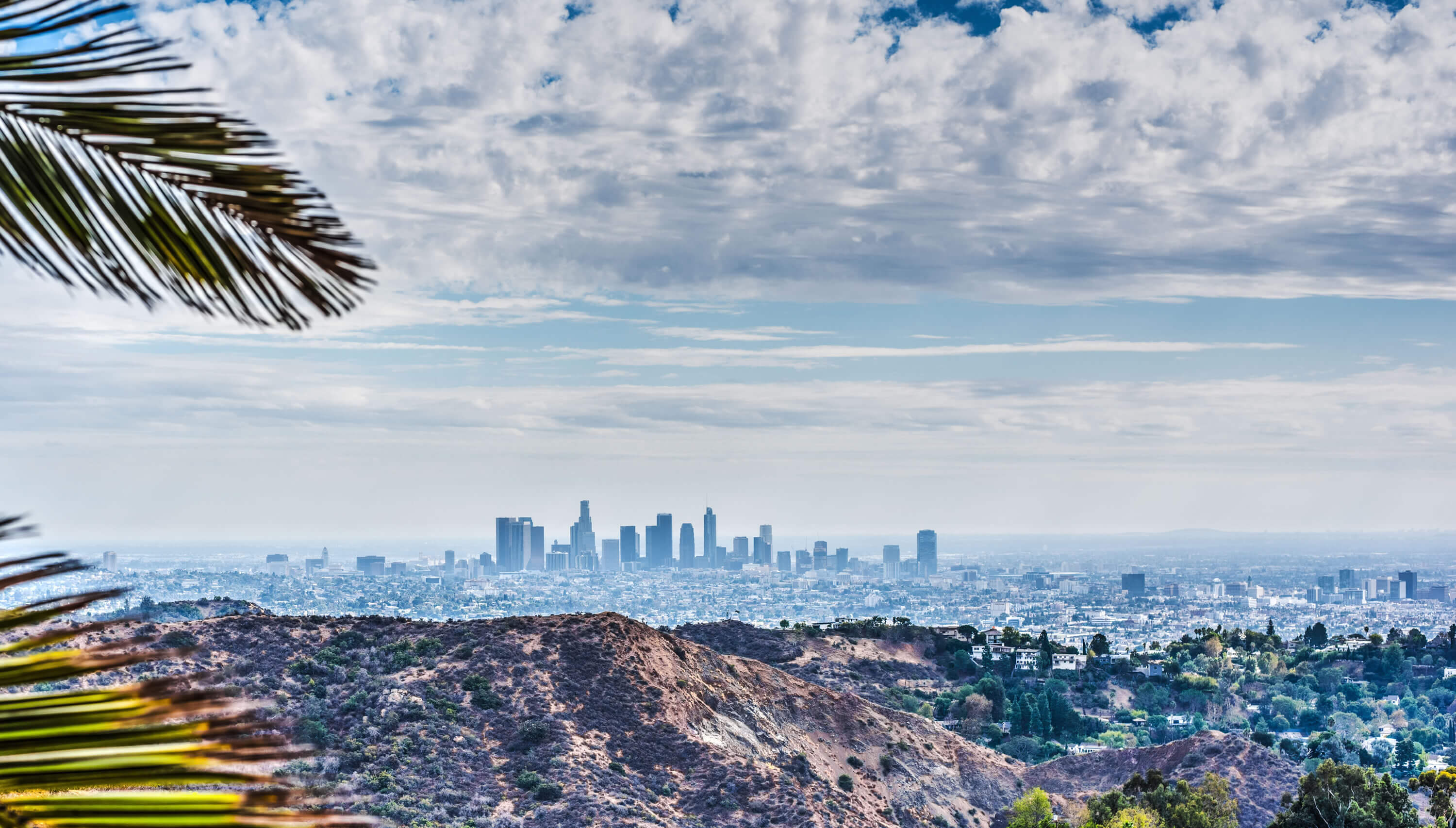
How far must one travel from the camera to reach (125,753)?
170cm

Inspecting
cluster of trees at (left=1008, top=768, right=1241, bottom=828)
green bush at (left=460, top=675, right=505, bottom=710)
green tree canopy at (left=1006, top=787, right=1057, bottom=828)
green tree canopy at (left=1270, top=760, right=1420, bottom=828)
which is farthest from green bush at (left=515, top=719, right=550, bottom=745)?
green tree canopy at (left=1270, top=760, right=1420, bottom=828)

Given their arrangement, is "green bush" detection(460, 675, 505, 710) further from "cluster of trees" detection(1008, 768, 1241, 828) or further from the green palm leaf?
the green palm leaf

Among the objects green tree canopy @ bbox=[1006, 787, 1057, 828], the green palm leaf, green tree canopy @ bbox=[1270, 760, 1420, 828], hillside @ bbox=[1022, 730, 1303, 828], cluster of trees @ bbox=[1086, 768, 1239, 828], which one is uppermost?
the green palm leaf

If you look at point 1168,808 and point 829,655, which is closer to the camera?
point 1168,808

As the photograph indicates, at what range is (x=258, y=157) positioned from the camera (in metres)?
2.85

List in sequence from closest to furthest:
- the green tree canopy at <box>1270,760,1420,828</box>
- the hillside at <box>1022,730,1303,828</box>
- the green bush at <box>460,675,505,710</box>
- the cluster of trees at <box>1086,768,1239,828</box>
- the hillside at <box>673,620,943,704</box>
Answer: the green tree canopy at <box>1270,760,1420,828</box>
the green bush at <box>460,675,505,710</box>
the cluster of trees at <box>1086,768,1239,828</box>
the hillside at <box>1022,730,1303,828</box>
the hillside at <box>673,620,943,704</box>

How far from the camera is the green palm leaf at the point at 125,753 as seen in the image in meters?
1.65

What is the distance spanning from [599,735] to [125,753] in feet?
138

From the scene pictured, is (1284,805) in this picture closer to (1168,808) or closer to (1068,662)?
(1168,808)

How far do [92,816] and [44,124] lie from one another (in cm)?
175

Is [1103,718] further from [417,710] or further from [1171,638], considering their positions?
[1171,638]

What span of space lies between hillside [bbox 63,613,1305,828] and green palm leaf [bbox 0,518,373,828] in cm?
3235

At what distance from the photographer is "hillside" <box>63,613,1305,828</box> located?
37.7 m

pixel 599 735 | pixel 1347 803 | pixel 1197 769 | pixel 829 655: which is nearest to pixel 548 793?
pixel 599 735
